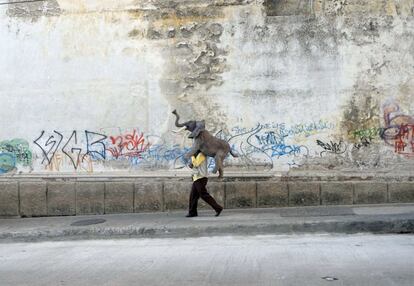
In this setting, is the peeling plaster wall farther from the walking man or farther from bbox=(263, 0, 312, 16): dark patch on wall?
the walking man

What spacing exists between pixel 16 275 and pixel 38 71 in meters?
6.07

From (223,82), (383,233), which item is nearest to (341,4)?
(223,82)

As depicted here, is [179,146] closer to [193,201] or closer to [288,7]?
[193,201]

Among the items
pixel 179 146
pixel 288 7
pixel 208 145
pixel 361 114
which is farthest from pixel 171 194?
pixel 288 7

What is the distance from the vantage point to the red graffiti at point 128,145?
1174 cm

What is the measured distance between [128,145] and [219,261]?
5012 mm

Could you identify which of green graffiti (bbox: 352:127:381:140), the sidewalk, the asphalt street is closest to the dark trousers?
the sidewalk

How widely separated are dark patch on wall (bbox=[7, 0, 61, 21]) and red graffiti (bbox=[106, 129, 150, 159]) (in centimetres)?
297

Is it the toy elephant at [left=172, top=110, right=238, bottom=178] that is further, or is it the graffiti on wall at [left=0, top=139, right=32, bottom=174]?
the graffiti on wall at [left=0, top=139, right=32, bottom=174]

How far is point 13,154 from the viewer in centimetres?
1216

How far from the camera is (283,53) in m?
11.5

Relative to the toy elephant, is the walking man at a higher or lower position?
lower

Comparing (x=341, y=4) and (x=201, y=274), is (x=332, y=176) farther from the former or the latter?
(x=201, y=274)

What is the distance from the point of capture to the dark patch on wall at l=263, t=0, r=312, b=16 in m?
11.4
